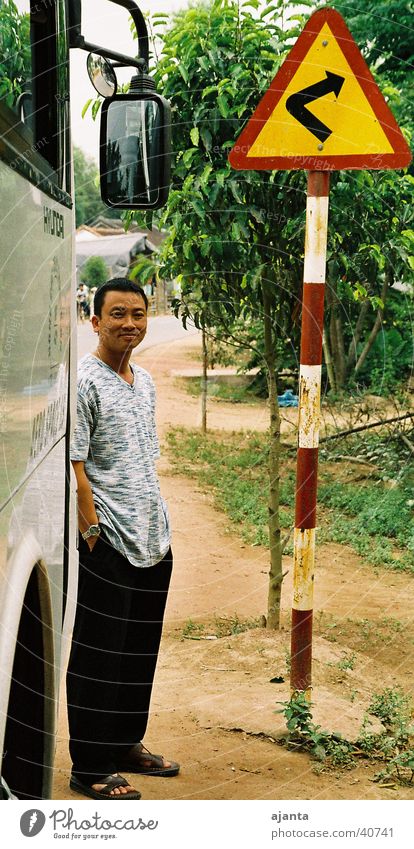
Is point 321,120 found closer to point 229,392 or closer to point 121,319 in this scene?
point 121,319

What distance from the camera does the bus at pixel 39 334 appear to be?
1.69m

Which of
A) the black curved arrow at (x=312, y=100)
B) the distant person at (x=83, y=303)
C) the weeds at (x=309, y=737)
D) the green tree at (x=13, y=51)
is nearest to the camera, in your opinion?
the green tree at (x=13, y=51)

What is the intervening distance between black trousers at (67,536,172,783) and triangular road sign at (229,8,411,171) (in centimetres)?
124

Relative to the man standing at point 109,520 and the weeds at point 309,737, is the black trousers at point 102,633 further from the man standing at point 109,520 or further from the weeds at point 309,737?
the weeds at point 309,737

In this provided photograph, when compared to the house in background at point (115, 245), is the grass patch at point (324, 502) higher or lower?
lower

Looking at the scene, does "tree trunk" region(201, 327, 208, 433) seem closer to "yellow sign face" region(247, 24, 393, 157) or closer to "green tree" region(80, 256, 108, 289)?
"green tree" region(80, 256, 108, 289)

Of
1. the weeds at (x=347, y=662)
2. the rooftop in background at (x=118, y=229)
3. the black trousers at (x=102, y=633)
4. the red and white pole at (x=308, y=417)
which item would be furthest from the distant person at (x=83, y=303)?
the black trousers at (x=102, y=633)

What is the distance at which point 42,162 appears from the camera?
7.11 ft

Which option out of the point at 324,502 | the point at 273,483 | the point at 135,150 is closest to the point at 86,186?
the point at 273,483

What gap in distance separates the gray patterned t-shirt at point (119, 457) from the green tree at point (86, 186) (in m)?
1.02

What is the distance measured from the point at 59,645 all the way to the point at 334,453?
17.4ft

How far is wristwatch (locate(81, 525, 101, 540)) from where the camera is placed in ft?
9.17

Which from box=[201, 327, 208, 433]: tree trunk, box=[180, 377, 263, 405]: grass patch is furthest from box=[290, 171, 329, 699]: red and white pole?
box=[180, 377, 263, 405]: grass patch

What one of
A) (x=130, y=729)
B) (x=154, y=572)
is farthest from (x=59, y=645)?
(x=130, y=729)
